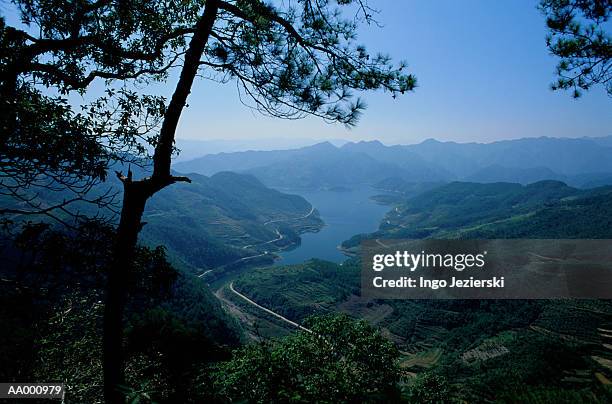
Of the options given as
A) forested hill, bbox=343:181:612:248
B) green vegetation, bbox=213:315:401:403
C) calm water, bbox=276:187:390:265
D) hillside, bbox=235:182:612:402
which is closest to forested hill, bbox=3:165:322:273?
calm water, bbox=276:187:390:265

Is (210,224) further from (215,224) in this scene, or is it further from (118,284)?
(118,284)

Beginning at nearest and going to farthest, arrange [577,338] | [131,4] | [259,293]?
[131,4] < [577,338] < [259,293]

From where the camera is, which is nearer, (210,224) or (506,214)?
(506,214)

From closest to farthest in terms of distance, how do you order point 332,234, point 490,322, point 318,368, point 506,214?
point 318,368 < point 490,322 < point 506,214 < point 332,234

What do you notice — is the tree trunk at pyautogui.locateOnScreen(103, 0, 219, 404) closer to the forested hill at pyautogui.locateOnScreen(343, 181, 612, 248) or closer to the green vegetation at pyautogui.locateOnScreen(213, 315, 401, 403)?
the green vegetation at pyautogui.locateOnScreen(213, 315, 401, 403)

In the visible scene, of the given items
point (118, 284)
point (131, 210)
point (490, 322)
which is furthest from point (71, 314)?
point (490, 322)

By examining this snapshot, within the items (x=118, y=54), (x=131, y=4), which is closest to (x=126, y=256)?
(x=118, y=54)

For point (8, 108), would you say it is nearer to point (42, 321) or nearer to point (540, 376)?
point (42, 321)

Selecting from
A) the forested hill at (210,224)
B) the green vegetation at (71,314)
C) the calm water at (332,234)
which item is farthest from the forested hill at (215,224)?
the green vegetation at (71,314)
